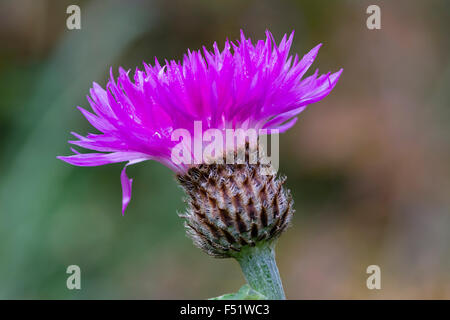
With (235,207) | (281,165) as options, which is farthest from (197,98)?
(281,165)

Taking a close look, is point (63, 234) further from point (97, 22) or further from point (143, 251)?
point (97, 22)

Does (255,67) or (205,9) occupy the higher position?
(205,9)

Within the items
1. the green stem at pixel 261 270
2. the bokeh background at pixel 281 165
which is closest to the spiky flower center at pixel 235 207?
the green stem at pixel 261 270

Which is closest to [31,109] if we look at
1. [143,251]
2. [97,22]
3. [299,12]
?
[97,22]

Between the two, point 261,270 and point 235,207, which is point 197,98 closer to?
point 235,207

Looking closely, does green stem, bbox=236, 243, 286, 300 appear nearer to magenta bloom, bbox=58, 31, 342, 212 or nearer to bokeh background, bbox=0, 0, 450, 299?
magenta bloom, bbox=58, 31, 342, 212
